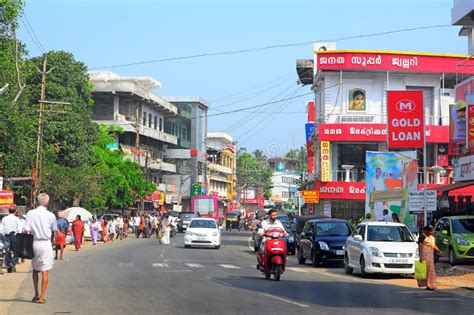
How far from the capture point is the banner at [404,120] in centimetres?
3116

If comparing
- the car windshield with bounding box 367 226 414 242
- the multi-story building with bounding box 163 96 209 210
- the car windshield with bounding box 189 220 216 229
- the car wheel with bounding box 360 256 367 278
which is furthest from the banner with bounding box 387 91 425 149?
the multi-story building with bounding box 163 96 209 210

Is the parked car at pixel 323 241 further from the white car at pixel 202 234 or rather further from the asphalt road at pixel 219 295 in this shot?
the white car at pixel 202 234

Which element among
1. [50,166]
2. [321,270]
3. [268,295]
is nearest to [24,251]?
[268,295]

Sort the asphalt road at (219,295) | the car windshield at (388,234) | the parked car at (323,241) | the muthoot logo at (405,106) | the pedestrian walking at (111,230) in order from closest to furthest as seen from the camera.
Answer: the asphalt road at (219,295)
the car windshield at (388,234)
the parked car at (323,241)
the muthoot logo at (405,106)
the pedestrian walking at (111,230)

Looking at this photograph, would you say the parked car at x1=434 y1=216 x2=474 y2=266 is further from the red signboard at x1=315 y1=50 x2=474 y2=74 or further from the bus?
the bus

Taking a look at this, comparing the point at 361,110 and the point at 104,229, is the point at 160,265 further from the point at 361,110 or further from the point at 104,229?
the point at 361,110

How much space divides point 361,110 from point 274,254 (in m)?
A: 40.4

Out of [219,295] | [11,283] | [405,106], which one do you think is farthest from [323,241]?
[219,295]

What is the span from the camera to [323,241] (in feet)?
90.2

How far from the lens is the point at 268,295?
15.7 metres

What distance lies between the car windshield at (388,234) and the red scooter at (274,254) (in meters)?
3.94

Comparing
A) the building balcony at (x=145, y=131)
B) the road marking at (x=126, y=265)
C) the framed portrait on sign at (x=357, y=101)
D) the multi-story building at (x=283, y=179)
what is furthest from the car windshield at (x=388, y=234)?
the multi-story building at (x=283, y=179)

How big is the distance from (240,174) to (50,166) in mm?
96488

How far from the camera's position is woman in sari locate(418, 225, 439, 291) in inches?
732
